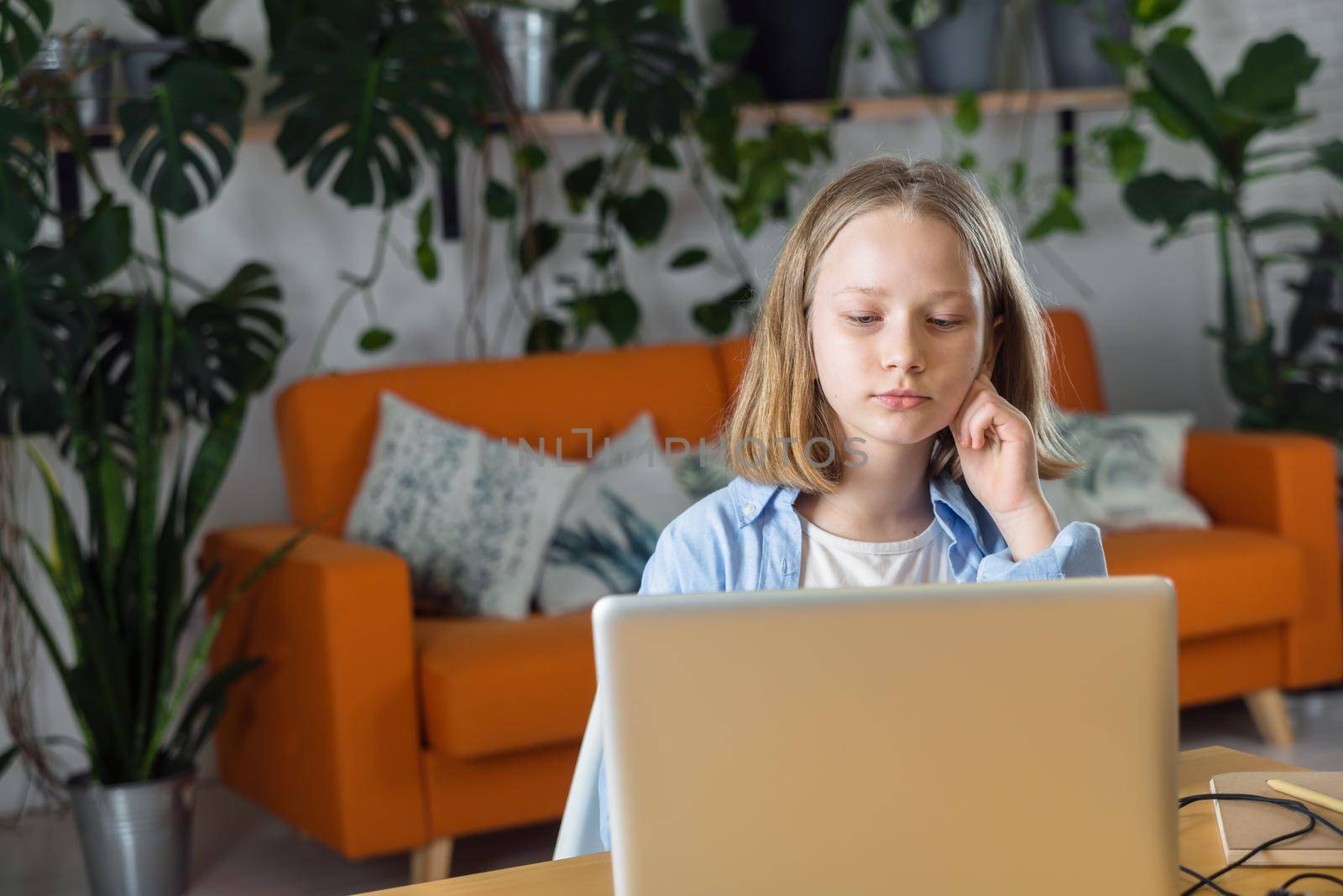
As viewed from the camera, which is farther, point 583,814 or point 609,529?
point 609,529

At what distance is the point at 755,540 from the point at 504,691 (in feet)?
4.20

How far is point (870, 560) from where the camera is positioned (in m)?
1.19

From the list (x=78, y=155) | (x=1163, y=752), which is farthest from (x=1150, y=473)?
(x=1163, y=752)

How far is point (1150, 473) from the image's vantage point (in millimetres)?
3221

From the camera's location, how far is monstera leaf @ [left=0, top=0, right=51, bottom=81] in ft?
7.73

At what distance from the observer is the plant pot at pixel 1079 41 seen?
3.84 m

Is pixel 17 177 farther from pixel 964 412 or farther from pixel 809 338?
pixel 964 412

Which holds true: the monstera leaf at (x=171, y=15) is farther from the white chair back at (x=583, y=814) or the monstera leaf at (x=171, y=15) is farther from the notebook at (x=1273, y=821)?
the notebook at (x=1273, y=821)

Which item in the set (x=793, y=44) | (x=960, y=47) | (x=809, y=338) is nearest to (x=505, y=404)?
(x=793, y=44)

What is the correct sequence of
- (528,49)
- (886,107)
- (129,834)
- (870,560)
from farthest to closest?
1. (886,107)
2. (528,49)
3. (129,834)
4. (870,560)

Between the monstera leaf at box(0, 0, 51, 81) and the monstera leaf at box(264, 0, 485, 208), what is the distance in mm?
430

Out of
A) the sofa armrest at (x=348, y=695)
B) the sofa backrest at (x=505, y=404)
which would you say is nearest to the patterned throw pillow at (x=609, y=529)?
the sofa backrest at (x=505, y=404)

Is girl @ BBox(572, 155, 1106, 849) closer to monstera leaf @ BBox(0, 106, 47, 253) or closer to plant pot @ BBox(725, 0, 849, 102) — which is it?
monstera leaf @ BBox(0, 106, 47, 253)

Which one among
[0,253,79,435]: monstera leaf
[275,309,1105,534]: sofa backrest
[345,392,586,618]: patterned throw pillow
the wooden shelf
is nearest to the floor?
[345,392,586,618]: patterned throw pillow
